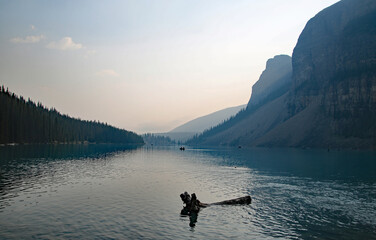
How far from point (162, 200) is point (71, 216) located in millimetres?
13901

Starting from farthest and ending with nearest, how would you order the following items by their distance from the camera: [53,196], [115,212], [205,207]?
[53,196]
[205,207]
[115,212]

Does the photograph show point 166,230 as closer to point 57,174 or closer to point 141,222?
point 141,222

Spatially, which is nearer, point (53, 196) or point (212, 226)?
point (212, 226)

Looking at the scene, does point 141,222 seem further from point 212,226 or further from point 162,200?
point 162,200

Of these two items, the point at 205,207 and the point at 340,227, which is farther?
the point at 205,207

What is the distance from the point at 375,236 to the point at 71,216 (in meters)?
31.4

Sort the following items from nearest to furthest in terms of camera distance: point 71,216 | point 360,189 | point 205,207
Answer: point 71,216, point 205,207, point 360,189

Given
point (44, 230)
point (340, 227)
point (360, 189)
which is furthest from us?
point (360, 189)

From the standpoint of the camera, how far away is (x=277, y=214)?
35.7 m

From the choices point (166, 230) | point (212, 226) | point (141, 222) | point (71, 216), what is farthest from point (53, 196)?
point (212, 226)

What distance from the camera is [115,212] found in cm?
3491

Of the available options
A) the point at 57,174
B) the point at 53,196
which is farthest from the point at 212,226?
the point at 57,174

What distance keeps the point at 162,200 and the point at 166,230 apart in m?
14.2

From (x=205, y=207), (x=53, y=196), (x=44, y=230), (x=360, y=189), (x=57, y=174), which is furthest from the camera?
(x=57, y=174)
